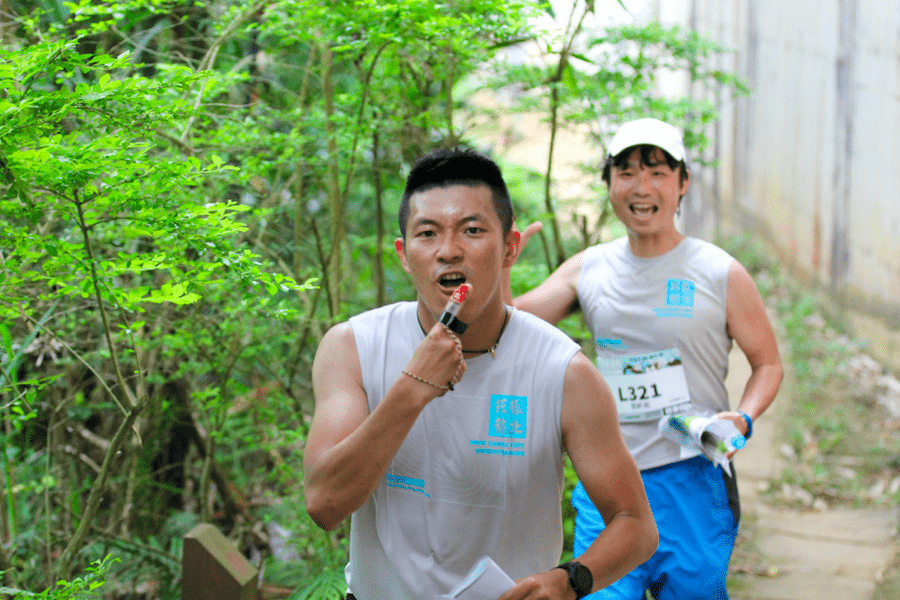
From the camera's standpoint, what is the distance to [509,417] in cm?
183

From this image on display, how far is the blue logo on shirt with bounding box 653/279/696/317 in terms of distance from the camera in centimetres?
283

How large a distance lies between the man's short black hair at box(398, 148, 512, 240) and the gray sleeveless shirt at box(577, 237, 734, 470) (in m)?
1.06

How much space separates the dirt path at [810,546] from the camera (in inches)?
159

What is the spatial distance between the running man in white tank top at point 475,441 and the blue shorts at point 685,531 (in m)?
0.92

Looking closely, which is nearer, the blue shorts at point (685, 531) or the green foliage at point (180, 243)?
the green foliage at point (180, 243)

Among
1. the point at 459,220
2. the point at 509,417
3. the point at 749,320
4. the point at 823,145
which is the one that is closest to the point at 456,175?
the point at 459,220

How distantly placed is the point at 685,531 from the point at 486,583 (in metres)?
1.33

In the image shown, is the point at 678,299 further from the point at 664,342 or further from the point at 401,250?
the point at 401,250

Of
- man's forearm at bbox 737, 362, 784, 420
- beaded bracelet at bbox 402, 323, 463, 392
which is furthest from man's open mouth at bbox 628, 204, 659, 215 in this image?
beaded bracelet at bbox 402, 323, 463, 392

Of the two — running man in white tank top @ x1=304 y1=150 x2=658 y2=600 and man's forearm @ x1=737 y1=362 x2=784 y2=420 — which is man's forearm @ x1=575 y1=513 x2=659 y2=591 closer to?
running man in white tank top @ x1=304 y1=150 x2=658 y2=600

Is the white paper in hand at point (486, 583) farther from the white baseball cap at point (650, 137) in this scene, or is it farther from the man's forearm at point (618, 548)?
the white baseball cap at point (650, 137)

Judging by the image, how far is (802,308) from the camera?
25.5ft

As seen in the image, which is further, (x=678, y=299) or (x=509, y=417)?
(x=678, y=299)

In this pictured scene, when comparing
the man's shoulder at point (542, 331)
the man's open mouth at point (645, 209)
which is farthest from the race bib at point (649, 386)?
the man's shoulder at point (542, 331)
